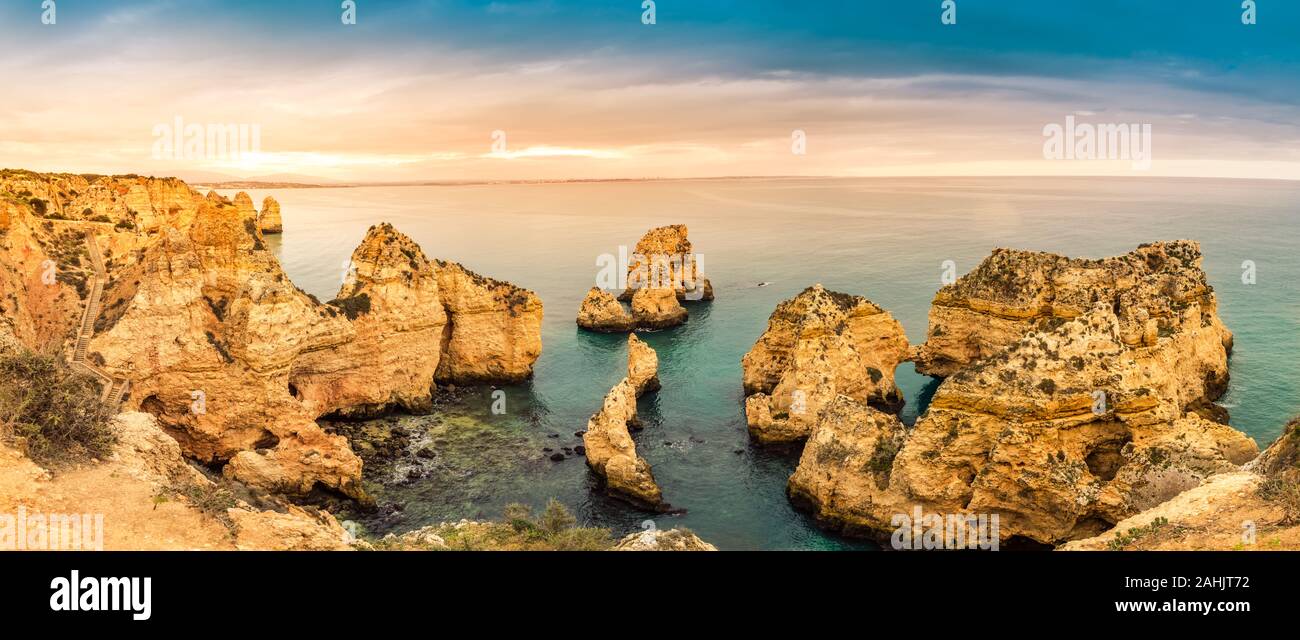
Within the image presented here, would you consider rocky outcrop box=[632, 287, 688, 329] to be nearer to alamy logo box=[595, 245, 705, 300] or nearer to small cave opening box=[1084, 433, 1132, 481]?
alamy logo box=[595, 245, 705, 300]

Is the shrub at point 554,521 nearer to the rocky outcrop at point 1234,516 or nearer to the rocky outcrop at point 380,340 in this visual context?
the rocky outcrop at point 1234,516

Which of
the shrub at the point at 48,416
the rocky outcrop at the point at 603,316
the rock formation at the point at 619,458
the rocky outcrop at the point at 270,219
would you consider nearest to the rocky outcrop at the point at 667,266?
the rocky outcrop at the point at 603,316

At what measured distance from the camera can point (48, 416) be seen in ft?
58.2

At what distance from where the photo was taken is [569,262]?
379 ft

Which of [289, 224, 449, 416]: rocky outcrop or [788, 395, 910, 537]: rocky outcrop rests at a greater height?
[289, 224, 449, 416]: rocky outcrop

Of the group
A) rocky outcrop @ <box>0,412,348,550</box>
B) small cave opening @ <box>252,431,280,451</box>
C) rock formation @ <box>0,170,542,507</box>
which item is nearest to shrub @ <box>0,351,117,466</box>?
rocky outcrop @ <box>0,412,348,550</box>

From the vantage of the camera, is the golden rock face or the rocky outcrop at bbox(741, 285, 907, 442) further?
the rocky outcrop at bbox(741, 285, 907, 442)

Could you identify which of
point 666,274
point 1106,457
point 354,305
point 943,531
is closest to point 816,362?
point 943,531

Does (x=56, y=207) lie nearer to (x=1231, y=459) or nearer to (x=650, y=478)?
(x=650, y=478)

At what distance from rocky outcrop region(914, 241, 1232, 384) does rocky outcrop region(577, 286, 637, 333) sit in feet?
97.9

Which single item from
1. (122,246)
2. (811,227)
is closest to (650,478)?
(122,246)

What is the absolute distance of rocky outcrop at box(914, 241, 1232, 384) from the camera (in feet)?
130

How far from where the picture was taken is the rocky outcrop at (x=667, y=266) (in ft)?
259

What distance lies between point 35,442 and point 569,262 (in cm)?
9940
